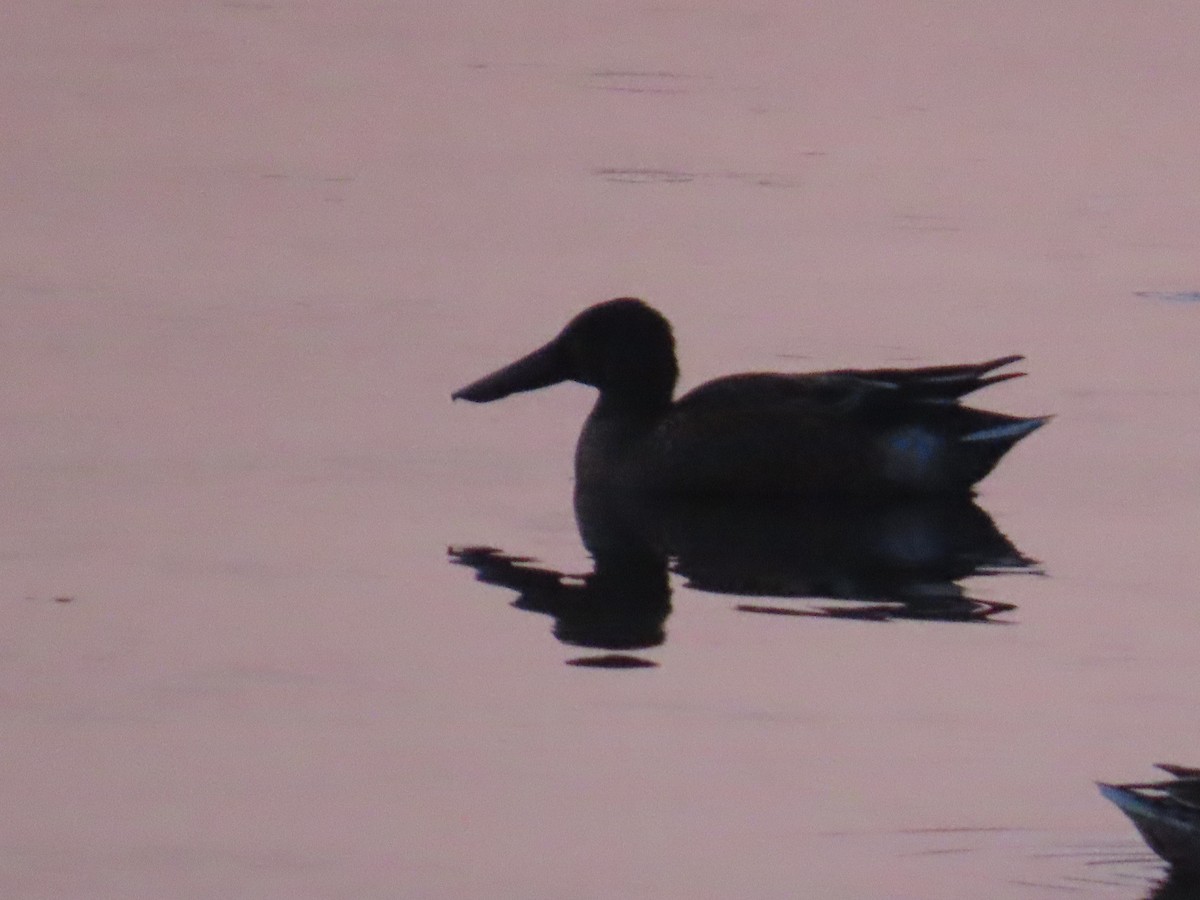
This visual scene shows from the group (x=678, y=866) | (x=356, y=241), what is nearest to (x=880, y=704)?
(x=678, y=866)

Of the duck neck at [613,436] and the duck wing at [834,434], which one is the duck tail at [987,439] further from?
the duck neck at [613,436]

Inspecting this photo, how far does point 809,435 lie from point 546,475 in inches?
33.3

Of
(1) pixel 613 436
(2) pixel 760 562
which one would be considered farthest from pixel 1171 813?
(1) pixel 613 436

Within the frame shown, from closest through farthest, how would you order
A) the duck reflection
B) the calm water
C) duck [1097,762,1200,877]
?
duck [1097,762,1200,877], the calm water, the duck reflection

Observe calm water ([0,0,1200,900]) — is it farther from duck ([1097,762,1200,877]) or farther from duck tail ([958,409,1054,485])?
duck ([1097,762,1200,877])

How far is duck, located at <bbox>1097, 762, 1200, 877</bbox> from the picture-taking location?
234 inches

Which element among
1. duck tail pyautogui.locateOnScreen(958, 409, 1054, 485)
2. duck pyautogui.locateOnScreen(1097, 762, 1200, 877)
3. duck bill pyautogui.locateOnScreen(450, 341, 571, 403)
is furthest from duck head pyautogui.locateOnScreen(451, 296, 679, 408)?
duck pyautogui.locateOnScreen(1097, 762, 1200, 877)

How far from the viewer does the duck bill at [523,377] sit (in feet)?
35.7

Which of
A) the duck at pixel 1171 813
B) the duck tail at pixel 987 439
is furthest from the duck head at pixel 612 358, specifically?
the duck at pixel 1171 813

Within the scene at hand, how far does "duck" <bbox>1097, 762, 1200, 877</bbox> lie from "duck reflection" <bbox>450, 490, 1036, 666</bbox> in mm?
2230

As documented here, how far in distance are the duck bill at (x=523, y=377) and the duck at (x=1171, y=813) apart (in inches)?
199

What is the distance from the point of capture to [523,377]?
11.1 m

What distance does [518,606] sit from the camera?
342 inches

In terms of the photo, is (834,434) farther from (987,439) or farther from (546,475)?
(546,475)
